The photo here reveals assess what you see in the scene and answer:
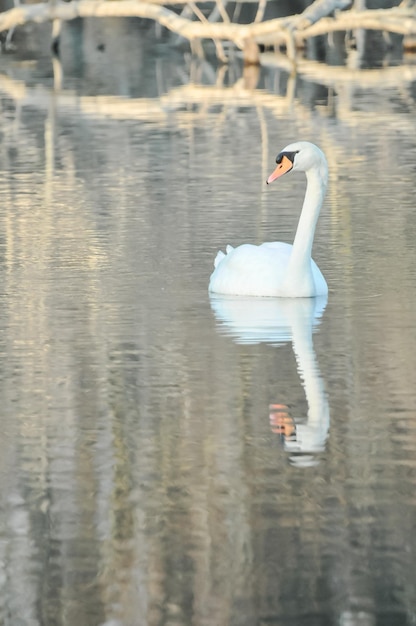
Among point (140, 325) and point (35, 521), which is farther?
point (140, 325)

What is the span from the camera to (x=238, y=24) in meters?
A: 39.0

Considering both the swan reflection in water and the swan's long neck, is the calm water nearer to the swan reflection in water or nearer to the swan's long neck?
the swan reflection in water

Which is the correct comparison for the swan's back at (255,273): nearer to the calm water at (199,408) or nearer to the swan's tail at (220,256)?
the calm water at (199,408)

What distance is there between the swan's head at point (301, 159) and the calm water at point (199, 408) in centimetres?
79

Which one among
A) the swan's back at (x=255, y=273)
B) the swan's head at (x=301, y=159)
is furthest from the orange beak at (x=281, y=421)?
the swan's head at (x=301, y=159)

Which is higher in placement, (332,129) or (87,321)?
(87,321)

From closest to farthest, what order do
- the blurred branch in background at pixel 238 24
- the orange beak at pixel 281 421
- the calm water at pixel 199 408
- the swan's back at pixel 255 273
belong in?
1. the calm water at pixel 199 408
2. the orange beak at pixel 281 421
3. the swan's back at pixel 255 273
4. the blurred branch in background at pixel 238 24

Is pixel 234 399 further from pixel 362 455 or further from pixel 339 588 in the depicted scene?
pixel 339 588

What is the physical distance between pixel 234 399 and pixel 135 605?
10.4 feet

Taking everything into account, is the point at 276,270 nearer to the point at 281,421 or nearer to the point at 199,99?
the point at 281,421

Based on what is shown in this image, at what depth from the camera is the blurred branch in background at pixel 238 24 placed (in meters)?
37.1

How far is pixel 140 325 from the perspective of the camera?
443 inches

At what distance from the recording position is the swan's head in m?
12.8

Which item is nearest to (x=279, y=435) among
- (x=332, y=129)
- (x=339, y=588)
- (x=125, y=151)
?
(x=339, y=588)
